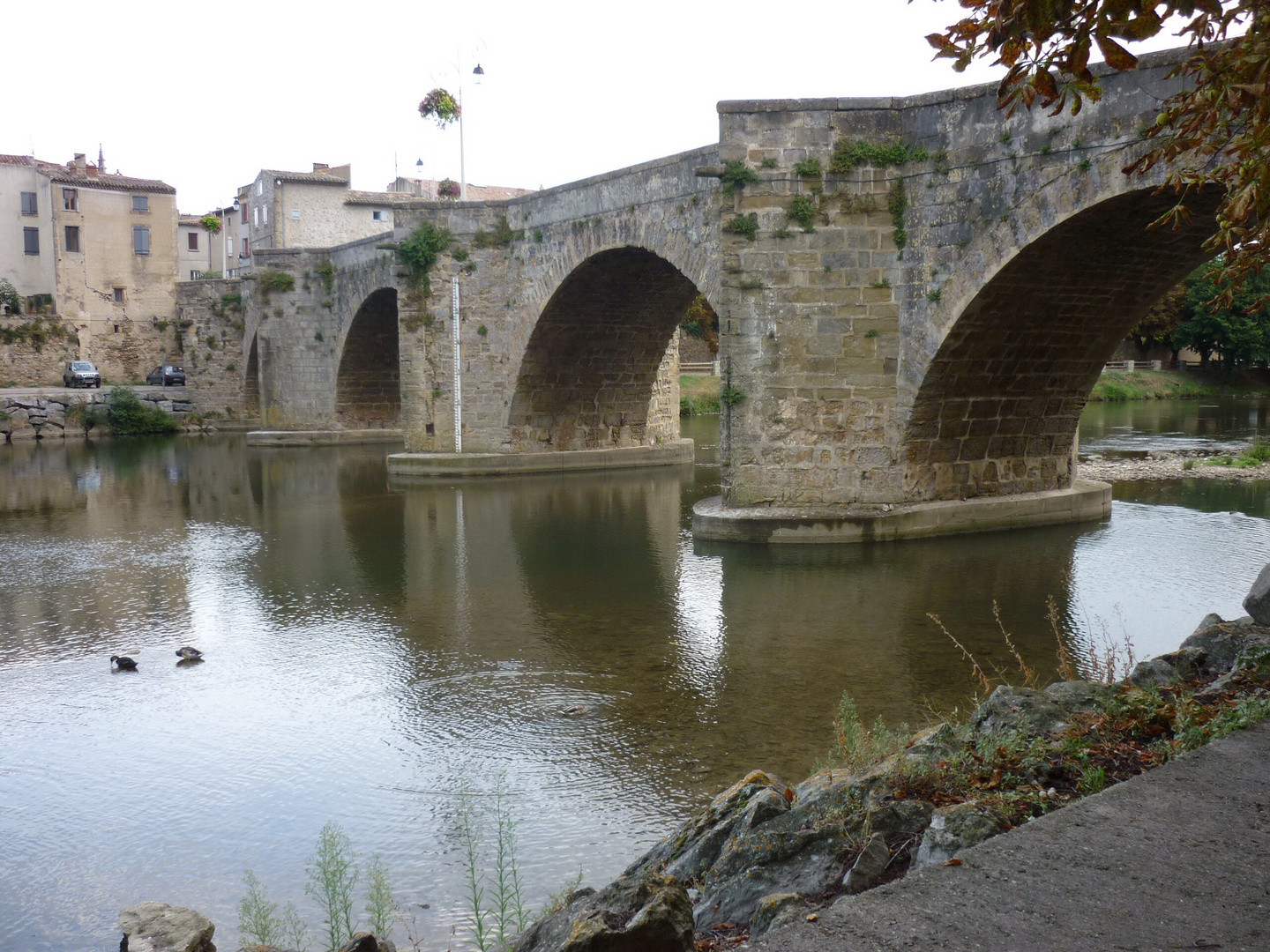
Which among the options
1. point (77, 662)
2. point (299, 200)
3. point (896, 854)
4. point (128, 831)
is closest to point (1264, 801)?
point (896, 854)

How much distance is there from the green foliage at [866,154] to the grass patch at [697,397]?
24099 mm

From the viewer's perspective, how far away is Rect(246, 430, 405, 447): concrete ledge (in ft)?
89.1

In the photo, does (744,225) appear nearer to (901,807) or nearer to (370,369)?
(901,807)

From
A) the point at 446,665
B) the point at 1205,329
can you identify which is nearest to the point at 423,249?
the point at 446,665

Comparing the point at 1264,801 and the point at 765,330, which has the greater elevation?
the point at 765,330

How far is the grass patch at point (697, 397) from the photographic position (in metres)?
36.8

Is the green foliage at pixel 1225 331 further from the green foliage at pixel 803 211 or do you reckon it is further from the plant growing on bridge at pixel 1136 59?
the plant growing on bridge at pixel 1136 59

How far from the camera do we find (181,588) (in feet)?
34.2

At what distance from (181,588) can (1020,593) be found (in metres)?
7.51

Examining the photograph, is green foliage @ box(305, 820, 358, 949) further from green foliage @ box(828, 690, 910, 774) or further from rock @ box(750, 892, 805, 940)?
green foliage @ box(828, 690, 910, 774)

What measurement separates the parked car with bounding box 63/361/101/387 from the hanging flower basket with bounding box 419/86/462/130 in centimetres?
1617

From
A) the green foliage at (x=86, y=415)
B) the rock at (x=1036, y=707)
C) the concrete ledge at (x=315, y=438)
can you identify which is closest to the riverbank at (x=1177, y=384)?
the concrete ledge at (x=315, y=438)

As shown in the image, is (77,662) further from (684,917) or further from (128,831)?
(684,917)

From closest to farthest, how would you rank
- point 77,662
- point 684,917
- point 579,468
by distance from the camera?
point 684,917 → point 77,662 → point 579,468
